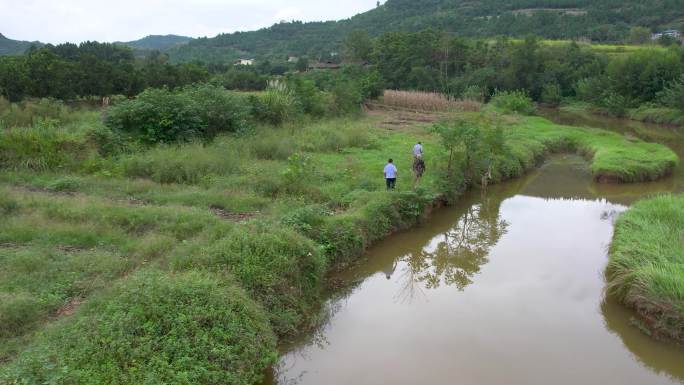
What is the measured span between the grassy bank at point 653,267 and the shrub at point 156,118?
13.1m

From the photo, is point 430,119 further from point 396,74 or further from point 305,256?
point 305,256

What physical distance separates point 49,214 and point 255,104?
1239cm

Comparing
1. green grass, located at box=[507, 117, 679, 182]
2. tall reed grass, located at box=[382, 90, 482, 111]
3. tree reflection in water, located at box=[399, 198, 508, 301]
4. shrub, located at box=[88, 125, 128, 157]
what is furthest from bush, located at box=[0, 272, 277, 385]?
tall reed grass, located at box=[382, 90, 482, 111]

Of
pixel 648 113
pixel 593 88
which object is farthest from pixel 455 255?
pixel 593 88

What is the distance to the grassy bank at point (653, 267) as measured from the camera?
8002 mm

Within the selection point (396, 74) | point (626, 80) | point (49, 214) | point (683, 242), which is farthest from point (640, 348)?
point (396, 74)

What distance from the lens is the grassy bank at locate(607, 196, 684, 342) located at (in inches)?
315

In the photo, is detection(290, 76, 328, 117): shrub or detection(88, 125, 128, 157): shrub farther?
detection(290, 76, 328, 117): shrub

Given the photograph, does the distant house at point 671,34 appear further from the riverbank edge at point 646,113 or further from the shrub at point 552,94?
the riverbank edge at point 646,113

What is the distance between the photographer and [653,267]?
28.5ft

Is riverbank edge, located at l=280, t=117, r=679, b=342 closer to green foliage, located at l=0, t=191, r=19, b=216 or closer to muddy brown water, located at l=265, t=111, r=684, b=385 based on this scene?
muddy brown water, located at l=265, t=111, r=684, b=385

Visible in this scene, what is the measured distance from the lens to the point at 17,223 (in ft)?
30.7

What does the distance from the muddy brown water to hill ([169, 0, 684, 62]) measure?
49.9 metres

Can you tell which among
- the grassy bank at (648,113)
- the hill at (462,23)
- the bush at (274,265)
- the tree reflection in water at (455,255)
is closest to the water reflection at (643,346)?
the tree reflection in water at (455,255)
